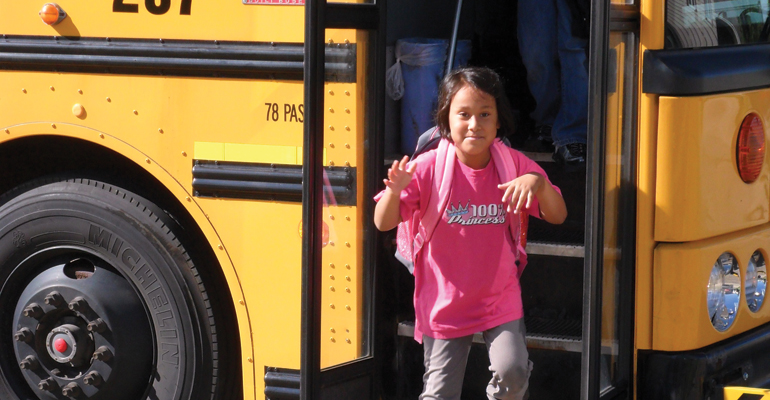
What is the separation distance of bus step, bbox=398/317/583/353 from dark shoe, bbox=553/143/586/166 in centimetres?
57

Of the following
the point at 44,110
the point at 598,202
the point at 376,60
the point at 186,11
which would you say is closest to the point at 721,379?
the point at 598,202

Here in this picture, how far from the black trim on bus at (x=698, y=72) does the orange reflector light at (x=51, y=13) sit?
181cm

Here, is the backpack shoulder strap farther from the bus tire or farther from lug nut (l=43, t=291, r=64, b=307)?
lug nut (l=43, t=291, r=64, b=307)

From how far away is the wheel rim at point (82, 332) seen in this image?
3117mm

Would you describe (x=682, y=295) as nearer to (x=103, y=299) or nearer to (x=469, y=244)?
(x=469, y=244)

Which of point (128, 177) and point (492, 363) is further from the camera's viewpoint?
point (128, 177)

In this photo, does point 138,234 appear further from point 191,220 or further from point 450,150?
point 450,150

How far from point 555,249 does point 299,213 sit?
79cm

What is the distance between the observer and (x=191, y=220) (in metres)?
3.10

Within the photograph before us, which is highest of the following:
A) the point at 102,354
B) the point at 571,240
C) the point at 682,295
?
the point at 571,240

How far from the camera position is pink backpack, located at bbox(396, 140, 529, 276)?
2.60 m

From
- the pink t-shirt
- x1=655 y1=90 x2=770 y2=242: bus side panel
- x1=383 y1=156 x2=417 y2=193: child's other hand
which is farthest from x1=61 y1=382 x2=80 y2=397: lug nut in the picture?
A: x1=655 y1=90 x2=770 y2=242: bus side panel

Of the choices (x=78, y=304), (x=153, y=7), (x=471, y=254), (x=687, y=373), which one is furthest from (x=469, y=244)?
(x=78, y=304)

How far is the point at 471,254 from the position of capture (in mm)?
2598
